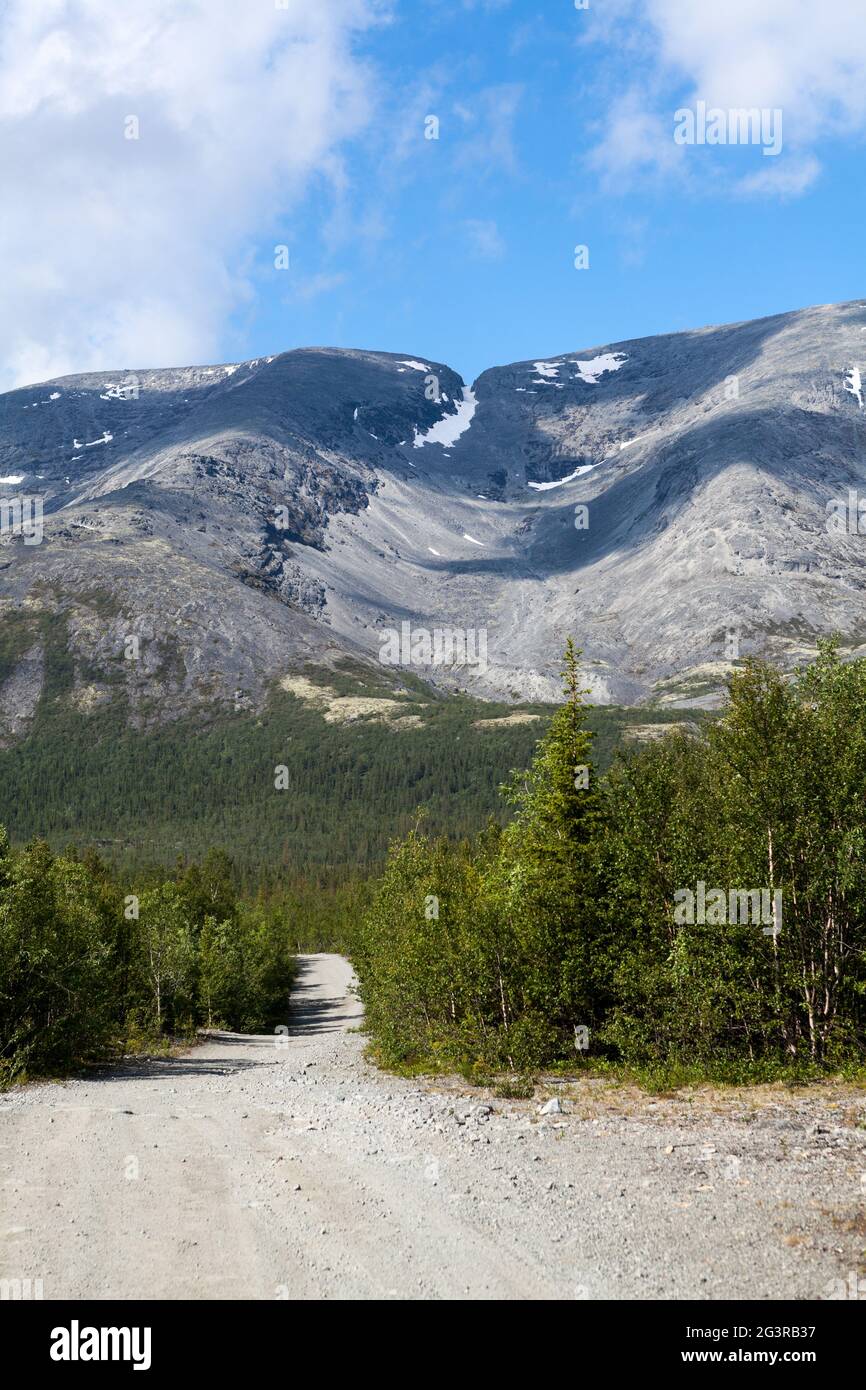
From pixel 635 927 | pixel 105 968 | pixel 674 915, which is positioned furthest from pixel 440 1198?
pixel 105 968

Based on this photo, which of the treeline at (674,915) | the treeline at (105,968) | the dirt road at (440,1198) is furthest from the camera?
the treeline at (105,968)

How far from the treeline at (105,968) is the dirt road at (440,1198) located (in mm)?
6109

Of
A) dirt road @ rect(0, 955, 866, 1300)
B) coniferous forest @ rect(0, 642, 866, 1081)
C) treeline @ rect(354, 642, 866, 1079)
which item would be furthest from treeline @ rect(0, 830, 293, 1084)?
treeline @ rect(354, 642, 866, 1079)

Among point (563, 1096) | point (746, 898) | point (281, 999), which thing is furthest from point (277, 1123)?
point (281, 999)

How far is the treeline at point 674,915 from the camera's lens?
70.4ft

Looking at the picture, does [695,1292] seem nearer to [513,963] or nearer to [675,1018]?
[675,1018]

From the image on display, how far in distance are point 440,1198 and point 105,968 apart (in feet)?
86.2

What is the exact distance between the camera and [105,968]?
3534cm

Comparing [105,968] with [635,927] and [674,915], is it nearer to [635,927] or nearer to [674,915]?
[635,927]

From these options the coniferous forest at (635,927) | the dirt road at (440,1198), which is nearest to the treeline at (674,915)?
the coniferous forest at (635,927)

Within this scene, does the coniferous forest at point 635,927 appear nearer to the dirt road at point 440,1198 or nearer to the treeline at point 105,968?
the treeline at point 105,968

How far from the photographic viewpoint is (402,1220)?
11.5 metres

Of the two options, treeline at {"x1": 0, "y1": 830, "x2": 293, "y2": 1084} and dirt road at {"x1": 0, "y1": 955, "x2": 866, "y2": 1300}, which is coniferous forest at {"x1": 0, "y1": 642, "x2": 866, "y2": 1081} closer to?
treeline at {"x1": 0, "y1": 830, "x2": 293, "y2": 1084}

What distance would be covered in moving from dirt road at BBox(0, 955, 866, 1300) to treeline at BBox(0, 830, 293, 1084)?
6109 mm
